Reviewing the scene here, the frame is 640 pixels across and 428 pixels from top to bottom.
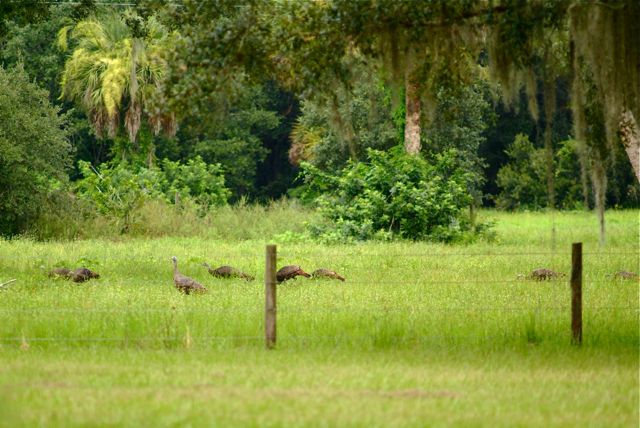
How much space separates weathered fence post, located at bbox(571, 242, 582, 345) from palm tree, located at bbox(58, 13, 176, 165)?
3244 centimetres

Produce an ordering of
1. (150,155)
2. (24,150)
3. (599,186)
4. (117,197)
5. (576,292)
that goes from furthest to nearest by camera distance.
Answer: (150,155), (117,197), (24,150), (599,186), (576,292)

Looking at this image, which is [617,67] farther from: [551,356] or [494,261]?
[494,261]

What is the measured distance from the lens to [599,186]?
1456cm

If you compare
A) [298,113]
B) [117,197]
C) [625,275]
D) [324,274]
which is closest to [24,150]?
[117,197]

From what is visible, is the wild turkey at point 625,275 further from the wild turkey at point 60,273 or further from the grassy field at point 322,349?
the wild turkey at point 60,273

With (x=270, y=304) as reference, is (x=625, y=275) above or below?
below

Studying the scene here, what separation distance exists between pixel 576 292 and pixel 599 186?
5.62 feet

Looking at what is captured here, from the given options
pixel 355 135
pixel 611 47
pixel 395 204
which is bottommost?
pixel 395 204

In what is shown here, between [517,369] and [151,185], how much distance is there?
99.1ft

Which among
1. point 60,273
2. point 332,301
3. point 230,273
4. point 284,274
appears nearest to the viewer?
point 332,301

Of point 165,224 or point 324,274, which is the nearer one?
point 324,274

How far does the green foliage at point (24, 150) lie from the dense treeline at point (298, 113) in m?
0.06

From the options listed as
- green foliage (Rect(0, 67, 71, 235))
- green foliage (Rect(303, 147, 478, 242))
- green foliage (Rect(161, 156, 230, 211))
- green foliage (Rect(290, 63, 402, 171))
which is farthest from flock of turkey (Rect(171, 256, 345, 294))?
green foliage (Rect(161, 156, 230, 211))

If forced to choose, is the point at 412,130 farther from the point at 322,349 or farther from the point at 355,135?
the point at 322,349
